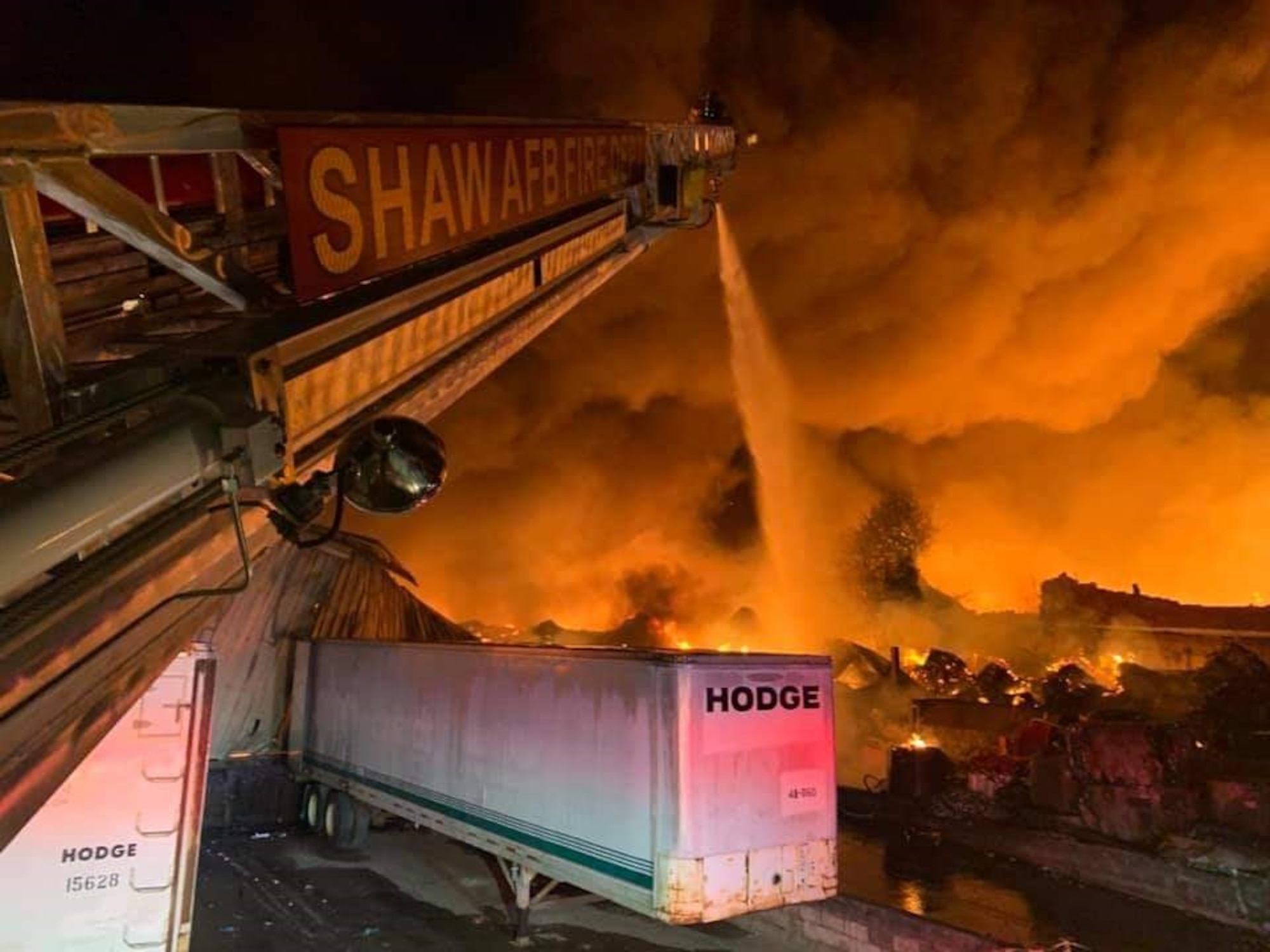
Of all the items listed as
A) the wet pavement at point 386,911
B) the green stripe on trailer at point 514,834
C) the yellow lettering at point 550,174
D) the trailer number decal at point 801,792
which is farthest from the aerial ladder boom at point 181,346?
the wet pavement at point 386,911

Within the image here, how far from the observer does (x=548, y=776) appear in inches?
329

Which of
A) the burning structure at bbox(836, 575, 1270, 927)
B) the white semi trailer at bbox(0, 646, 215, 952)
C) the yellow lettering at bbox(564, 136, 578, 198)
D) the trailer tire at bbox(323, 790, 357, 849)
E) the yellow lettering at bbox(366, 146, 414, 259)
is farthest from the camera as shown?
the trailer tire at bbox(323, 790, 357, 849)

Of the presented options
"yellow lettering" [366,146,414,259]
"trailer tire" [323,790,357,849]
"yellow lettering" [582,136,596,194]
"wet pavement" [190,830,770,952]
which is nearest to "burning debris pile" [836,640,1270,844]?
"wet pavement" [190,830,770,952]

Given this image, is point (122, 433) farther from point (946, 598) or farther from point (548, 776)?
point (946, 598)

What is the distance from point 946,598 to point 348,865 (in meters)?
25.5

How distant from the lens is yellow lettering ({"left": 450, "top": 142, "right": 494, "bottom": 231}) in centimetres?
466

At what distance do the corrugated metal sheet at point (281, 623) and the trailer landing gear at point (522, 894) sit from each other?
4627 mm

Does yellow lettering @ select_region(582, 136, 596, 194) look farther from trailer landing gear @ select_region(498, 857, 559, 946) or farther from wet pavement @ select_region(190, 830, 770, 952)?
wet pavement @ select_region(190, 830, 770, 952)

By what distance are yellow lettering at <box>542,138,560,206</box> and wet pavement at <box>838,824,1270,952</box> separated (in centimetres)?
699

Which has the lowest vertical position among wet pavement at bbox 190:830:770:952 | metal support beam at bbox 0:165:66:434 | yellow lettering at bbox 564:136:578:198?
wet pavement at bbox 190:830:770:952

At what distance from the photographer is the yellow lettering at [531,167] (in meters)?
5.64

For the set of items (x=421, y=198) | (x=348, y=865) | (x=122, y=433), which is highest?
(x=421, y=198)

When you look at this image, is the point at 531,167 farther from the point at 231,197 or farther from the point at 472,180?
the point at 231,197

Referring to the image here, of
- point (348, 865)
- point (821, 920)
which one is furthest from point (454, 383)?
point (348, 865)
